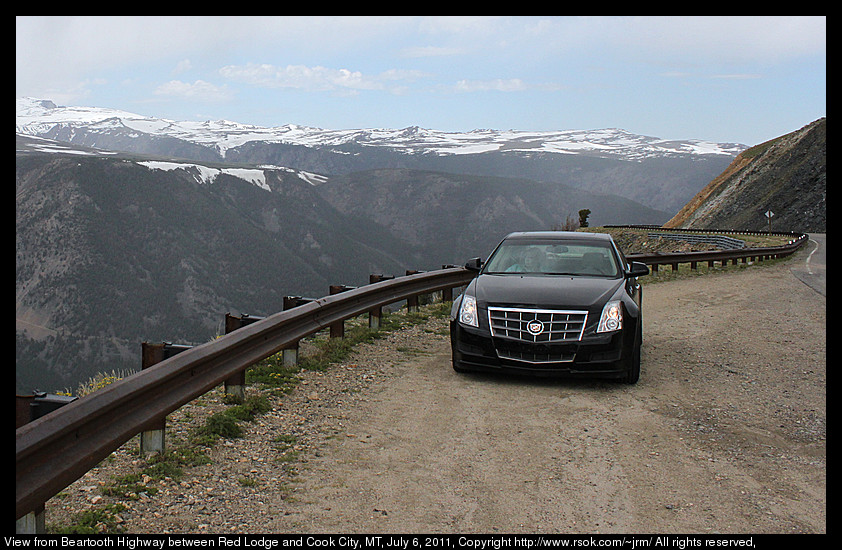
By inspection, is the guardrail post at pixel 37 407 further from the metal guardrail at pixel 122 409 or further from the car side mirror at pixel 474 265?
the car side mirror at pixel 474 265

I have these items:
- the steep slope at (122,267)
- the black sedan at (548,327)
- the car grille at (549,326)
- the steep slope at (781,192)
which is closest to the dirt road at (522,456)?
the black sedan at (548,327)

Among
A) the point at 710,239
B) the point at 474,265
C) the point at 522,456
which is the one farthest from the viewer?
the point at 710,239

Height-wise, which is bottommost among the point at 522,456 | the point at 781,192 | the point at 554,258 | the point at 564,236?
the point at 522,456

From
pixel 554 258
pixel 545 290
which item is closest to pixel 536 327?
pixel 545 290

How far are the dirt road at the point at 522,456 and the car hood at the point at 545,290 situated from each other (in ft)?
2.78

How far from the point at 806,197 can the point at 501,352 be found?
256 feet

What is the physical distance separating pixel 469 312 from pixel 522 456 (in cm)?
241

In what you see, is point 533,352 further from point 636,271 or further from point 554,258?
point 636,271

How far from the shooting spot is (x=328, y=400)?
604cm

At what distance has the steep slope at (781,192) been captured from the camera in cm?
7138

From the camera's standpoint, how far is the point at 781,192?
7712 centimetres

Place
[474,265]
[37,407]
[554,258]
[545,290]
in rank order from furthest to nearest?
1. [474,265]
2. [554,258]
3. [545,290]
4. [37,407]

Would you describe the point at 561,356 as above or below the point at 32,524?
above

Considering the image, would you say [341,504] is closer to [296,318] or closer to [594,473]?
[594,473]
